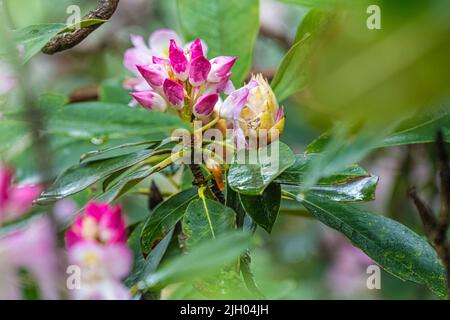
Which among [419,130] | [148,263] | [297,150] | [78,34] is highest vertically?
[78,34]

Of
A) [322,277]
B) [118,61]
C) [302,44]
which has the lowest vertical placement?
[322,277]

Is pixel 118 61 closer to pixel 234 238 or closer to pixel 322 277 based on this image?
pixel 322 277

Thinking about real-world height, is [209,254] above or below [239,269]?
above

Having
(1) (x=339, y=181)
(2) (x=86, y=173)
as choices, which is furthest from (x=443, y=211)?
(2) (x=86, y=173)

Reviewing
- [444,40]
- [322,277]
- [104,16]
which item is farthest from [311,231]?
[444,40]

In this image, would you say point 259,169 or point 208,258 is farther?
point 259,169

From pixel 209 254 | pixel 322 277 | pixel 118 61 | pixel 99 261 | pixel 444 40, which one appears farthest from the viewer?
pixel 118 61

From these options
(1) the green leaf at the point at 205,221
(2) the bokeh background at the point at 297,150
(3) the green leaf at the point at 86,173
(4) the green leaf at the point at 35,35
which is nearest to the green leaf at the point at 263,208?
(1) the green leaf at the point at 205,221

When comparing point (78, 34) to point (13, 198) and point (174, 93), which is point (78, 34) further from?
point (13, 198)
